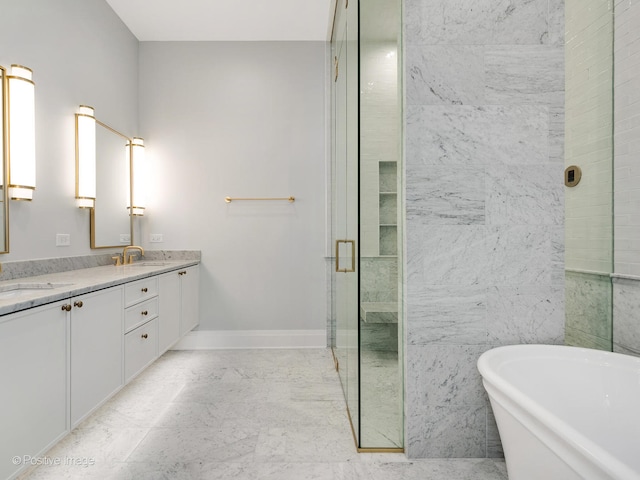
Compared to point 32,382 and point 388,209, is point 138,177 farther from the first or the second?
point 388,209

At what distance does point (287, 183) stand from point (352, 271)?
1.73 metres

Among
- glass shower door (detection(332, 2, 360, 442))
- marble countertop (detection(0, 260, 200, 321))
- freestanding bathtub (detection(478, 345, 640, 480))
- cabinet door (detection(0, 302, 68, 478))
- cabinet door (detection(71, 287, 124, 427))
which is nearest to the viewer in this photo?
freestanding bathtub (detection(478, 345, 640, 480))

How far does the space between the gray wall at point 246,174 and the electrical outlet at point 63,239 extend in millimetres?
990

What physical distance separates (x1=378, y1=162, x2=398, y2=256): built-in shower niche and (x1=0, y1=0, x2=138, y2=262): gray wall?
199 cm

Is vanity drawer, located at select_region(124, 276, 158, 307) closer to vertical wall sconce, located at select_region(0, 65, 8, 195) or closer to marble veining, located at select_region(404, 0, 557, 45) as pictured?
vertical wall sconce, located at select_region(0, 65, 8, 195)

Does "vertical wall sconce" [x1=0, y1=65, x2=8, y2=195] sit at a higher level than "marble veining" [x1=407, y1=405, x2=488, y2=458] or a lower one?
higher

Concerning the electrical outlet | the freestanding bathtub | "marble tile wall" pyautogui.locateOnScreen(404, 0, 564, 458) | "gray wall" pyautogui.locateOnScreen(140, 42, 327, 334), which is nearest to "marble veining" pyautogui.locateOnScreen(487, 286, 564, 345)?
"marble tile wall" pyautogui.locateOnScreen(404, 0, 564, 458)

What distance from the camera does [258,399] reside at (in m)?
2.37

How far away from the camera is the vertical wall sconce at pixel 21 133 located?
195 centimetres

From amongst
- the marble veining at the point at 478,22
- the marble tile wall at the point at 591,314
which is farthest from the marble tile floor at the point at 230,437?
the marble veining at the point at 478,22

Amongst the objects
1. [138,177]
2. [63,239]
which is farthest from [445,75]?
[138,177]

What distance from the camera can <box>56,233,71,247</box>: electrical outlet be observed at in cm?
238

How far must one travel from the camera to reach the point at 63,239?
2426 mm

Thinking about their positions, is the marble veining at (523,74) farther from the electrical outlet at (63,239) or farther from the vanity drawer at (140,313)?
the electrical outlet at (63,239)
